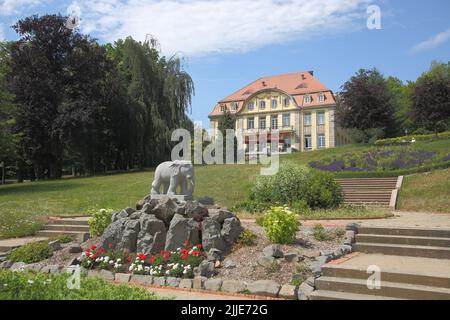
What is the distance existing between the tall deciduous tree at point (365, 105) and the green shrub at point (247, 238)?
104 ft

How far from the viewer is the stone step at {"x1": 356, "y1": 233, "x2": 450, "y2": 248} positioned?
311 inches

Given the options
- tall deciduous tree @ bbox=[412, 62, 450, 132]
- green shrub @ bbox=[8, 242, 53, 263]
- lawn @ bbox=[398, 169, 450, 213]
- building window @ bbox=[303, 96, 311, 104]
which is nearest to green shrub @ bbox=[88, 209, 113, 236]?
green shrub @ bbox=[8, 242, 53, 263]

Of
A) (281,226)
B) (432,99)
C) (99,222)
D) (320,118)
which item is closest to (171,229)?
(281,226)

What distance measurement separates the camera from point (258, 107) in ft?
194

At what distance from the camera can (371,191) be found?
19953mm

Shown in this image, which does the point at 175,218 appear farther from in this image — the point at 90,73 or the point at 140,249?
the point at 90,73

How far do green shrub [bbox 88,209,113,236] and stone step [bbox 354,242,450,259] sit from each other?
658cm

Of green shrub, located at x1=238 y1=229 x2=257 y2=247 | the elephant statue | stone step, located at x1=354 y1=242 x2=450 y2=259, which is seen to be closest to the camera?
stone step, located at x1=354 y1=242 x2=450 y2=259

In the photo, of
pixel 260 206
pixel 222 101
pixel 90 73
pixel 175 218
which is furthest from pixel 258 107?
pixel 175 218

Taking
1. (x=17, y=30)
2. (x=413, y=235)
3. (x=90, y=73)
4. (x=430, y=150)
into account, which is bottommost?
(x=413, y=235)

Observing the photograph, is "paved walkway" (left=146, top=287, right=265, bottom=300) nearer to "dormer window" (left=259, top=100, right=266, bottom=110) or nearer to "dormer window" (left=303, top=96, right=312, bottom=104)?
"dormer window" (left=303, top=96, right=312, bottom=104)

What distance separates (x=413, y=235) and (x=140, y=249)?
6.00m

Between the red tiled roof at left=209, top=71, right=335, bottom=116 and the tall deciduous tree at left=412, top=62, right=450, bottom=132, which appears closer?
the tall deciduous tree at left=412, top=62, right=450, bottom=132
